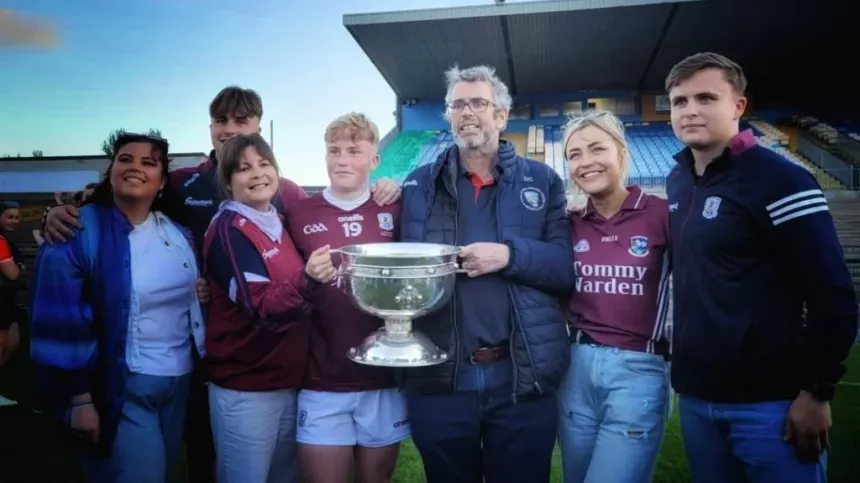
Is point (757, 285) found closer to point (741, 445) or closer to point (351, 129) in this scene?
point (741, 445)

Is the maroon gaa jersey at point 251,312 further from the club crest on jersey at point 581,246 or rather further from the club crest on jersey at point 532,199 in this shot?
the club crest on jersey at point 581,246

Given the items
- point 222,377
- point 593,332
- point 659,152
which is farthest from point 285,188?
point 659,152

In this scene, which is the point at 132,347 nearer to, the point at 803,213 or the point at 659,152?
the point at 803,213

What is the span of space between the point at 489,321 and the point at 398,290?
0.36 metres

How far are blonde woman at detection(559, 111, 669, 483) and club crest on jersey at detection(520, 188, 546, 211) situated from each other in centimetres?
14

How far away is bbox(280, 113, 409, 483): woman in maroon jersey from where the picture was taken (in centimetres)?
196

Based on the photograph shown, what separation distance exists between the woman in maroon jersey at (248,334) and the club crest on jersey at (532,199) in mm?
783

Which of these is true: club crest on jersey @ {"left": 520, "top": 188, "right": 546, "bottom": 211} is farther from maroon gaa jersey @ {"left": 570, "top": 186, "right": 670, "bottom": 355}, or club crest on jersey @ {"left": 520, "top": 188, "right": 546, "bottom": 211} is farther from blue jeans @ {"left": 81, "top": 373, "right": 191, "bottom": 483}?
blue jeans @ {"left": 81, "top": 373, "right": 191, "bottom": 483}

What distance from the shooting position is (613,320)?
1875 millimetres

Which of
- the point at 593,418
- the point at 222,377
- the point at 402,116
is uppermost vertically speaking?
the point at 402,116

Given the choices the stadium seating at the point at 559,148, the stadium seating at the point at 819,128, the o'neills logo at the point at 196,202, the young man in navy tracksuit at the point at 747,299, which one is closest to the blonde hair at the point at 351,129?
the o'neills logo at the point at 196,202

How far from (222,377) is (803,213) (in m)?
1.83

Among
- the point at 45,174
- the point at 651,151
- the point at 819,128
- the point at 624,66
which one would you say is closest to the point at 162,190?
the point at 45,174

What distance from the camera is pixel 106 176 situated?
78.3 inches
